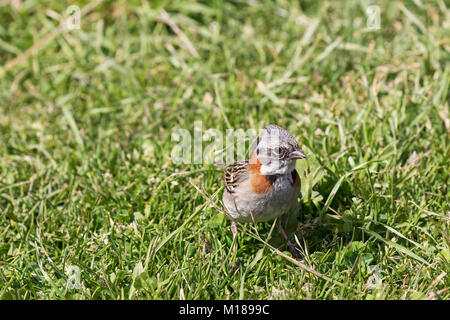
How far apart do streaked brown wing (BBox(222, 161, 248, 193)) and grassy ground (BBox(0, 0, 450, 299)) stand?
0.49ft

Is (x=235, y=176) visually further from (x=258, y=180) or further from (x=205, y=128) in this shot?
(x=205, y=128)

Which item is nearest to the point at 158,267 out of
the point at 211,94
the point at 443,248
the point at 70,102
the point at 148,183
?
the point at 148,183

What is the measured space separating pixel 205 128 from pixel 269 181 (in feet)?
5.27

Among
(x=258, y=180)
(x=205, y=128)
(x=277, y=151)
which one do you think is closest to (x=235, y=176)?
(x=258, y=180)

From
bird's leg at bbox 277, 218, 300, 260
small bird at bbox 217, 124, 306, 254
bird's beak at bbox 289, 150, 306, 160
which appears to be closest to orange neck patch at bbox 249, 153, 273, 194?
small bird at bbox 217, 124, 306, 254

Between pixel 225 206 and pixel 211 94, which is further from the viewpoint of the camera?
pixel 211 94

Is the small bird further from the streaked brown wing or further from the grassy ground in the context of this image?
the grassy ground

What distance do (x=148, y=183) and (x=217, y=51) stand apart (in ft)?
7.17

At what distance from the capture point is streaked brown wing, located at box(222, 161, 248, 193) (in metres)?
3.69

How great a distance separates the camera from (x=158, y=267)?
3.53 meters

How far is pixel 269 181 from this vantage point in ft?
11.6
